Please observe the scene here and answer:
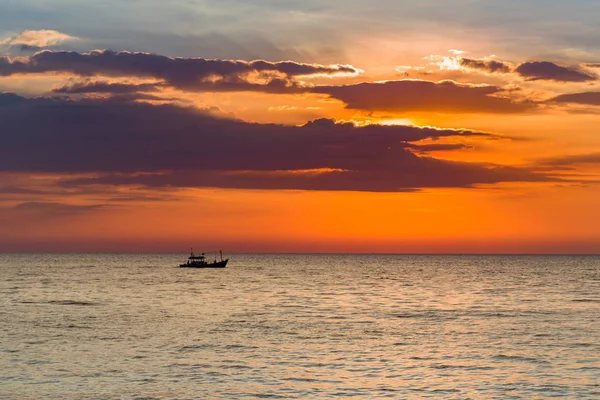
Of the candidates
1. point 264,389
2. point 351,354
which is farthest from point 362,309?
point 264,389

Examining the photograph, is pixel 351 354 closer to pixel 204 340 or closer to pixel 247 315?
pixel 204 340

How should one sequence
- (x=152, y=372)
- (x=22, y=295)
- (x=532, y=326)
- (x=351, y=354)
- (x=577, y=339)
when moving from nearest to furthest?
(x=152, y=372)
(x=351, y=354)
(x=577, y=339)
(x=532, y=326)
(x=22, y=295)

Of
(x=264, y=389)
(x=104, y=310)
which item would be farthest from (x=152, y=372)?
(x=104, y=310)

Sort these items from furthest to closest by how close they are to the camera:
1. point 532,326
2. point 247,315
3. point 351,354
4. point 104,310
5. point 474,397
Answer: point 104,310, point 247,315, point 532,326, point 351,354, point 474,397

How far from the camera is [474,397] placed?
134 ft

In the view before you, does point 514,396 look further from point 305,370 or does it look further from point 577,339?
point 577,339

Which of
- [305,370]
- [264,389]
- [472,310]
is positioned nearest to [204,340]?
[305,370]

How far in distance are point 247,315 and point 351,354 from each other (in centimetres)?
3227

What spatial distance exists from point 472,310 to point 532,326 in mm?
20706

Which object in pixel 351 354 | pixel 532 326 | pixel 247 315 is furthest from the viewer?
pixel 247 315

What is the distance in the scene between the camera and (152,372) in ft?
158

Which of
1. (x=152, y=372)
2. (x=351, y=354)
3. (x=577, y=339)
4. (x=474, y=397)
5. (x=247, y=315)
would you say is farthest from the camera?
(x=247, y=315)

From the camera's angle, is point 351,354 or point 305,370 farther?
point 351,354

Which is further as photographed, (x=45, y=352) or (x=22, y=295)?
(x=22, y=295)
